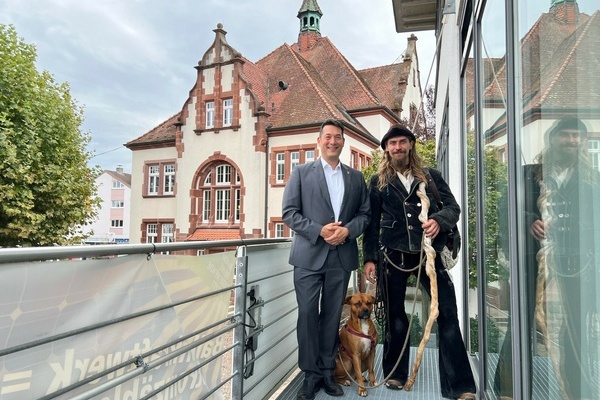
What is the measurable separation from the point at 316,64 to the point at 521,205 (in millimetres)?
30337

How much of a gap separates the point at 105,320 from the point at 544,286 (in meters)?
1.44

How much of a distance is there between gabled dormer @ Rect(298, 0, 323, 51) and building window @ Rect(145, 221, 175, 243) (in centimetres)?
1556

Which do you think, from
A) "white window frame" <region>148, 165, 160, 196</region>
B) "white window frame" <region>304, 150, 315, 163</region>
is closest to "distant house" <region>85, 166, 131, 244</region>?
"white window frame" <region>148, 165, 160, 196</region>

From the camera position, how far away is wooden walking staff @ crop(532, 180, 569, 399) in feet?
4.15

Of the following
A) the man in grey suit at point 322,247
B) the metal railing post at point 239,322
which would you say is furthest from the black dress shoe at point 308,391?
the metal railing post at point 239,322

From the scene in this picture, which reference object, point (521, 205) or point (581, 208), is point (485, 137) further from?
point (581, 208)

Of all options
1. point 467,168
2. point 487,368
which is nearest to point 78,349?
point 487,368

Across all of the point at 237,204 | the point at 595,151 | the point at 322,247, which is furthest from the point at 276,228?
the point at 595,151

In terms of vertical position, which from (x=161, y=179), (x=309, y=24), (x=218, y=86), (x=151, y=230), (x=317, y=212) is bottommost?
(x=151, y=230)

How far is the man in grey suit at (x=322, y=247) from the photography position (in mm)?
3025

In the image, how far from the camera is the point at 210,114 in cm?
2762

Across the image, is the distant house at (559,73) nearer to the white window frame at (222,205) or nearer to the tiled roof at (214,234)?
the tiled roof at (214,234)

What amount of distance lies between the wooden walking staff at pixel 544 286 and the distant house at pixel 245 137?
72.0 ft

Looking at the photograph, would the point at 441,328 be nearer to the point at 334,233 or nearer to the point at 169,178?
the point at 334,233
